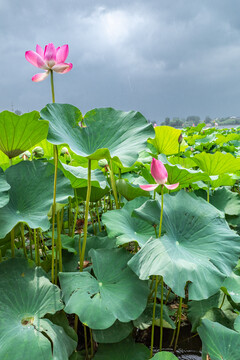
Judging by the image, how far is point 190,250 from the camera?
28.4 inches

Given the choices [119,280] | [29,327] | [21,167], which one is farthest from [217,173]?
[29,327]

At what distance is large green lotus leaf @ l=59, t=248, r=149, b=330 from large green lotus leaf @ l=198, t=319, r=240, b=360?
15 cm

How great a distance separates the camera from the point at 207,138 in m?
3.41

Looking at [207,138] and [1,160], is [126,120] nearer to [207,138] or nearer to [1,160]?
[1,160]

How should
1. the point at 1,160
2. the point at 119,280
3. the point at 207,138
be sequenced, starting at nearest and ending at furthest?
the point at 119,280, the point at 1,160, the point at 207,138

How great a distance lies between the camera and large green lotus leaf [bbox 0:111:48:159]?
0.69 meters

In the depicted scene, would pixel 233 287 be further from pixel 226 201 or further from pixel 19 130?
pixel 19 130

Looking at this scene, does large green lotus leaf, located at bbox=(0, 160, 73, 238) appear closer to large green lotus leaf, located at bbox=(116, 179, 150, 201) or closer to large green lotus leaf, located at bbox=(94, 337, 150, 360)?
large green lotus leaf, located at bbox=(116, 179, 150, 201)

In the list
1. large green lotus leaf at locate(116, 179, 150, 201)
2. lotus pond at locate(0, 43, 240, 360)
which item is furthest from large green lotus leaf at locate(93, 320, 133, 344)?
large green lotus leaf at locate(116, 179, 150, 201)

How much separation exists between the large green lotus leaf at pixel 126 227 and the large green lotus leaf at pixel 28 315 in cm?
21

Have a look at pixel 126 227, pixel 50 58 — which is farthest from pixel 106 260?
pixel 50 58

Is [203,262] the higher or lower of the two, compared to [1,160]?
lower

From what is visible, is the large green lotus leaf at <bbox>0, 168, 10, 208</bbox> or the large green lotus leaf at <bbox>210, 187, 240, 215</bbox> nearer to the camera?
the large green lotus leaf at <bbox>0, 168, 10, 208</bbox>

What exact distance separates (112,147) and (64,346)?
0.50 m
